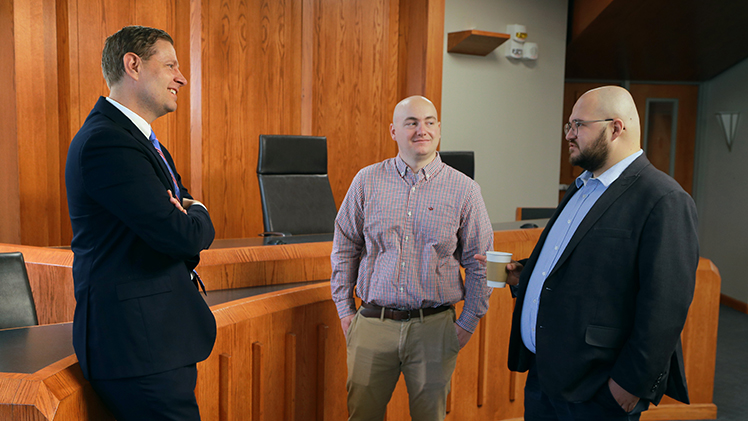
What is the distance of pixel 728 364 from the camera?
3727mm

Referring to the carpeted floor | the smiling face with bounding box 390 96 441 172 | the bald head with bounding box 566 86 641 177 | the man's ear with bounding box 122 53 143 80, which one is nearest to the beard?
the bald head with bounding box 566 86 641 177

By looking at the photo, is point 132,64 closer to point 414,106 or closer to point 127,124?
point 127,124

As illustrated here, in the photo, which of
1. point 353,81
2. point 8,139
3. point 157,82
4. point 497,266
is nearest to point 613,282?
point 497,266

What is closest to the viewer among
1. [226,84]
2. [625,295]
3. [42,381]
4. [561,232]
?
[42,381]

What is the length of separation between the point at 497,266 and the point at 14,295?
1360 mm

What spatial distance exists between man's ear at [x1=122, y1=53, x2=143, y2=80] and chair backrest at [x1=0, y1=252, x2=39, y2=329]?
0.74 meters

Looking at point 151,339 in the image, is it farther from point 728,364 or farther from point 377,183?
point 728,364

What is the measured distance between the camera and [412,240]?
1.70 meters

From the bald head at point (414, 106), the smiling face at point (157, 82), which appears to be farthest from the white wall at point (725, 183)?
the smiling face at point (157, 82)

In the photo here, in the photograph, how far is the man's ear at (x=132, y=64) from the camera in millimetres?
1193

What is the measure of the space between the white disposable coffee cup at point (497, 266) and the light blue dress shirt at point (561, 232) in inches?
3.1

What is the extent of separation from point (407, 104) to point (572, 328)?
2.80 ft

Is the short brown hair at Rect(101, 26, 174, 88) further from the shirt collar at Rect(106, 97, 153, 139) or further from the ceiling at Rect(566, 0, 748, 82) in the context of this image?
the ceiling at Rect(566, 0, 748, 82)

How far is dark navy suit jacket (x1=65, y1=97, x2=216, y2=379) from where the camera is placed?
42.4 inches
